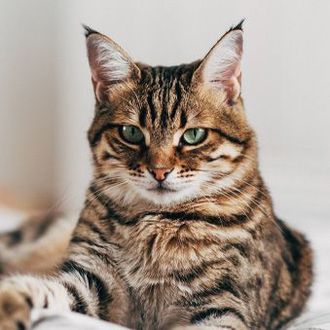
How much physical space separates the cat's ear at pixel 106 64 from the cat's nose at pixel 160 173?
18 centimetres

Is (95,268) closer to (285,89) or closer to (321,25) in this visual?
(285,89)

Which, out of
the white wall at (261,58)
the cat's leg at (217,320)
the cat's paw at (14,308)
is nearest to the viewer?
the cat's paw at (14,308)

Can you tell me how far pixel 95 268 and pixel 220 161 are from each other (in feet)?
0.90

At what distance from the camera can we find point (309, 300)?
117cm

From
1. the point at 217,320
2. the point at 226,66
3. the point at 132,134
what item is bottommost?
the point at 217,320

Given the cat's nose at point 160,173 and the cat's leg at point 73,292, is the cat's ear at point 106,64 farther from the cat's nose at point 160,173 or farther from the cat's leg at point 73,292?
the cat's leg at point 73,292

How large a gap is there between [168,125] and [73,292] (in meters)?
0.31

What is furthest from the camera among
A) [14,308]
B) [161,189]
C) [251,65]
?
[251,65]

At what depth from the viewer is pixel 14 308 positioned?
868 mm

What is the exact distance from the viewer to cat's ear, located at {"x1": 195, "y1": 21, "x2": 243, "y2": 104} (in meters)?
0.99

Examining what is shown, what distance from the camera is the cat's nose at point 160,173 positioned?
0.96 meters

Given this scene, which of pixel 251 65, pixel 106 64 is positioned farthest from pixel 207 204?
pixel 251 65

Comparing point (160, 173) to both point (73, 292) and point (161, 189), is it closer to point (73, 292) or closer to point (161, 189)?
point (161, 189)

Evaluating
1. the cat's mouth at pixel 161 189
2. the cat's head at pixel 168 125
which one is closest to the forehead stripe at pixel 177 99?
the cat's head at pixel 168 125
